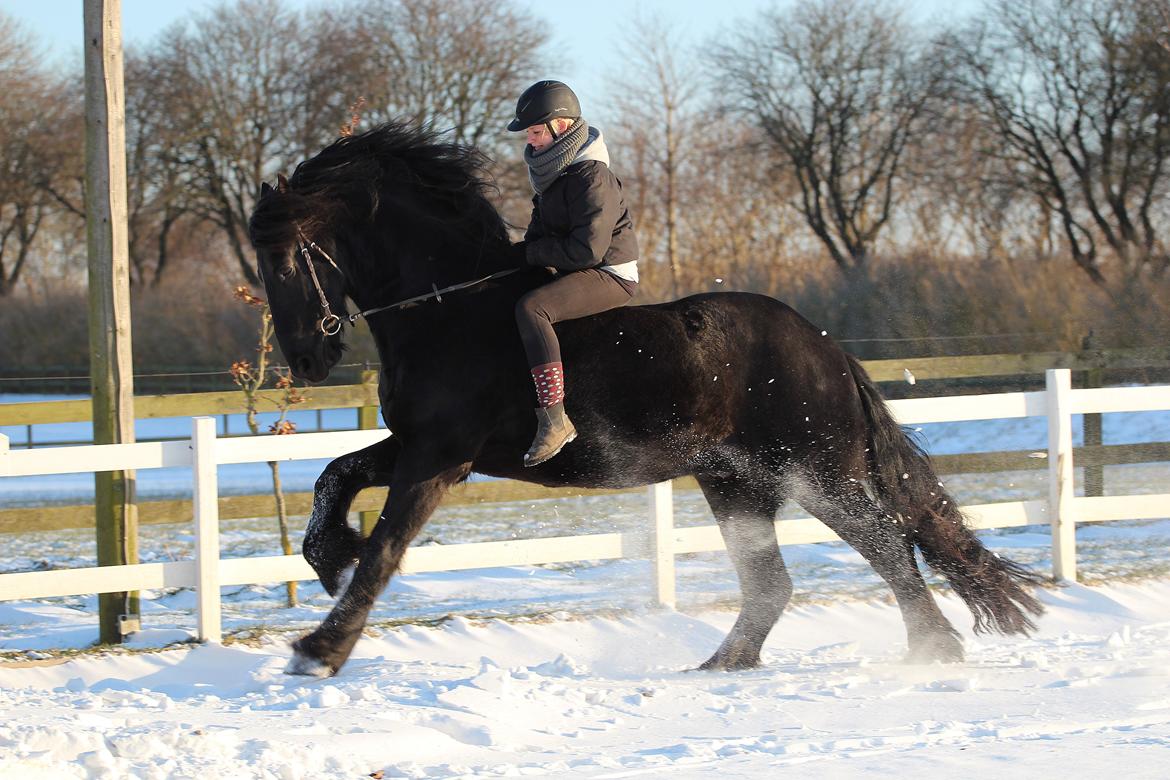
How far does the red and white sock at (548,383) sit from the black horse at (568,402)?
8.6 inches

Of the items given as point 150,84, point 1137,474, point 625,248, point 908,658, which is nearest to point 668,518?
point 908,658

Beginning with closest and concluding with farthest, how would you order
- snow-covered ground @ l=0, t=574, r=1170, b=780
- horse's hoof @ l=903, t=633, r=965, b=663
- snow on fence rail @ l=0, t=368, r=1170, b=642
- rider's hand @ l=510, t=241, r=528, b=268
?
snow-covered ground @ l=0, t=574, r=1170, b=780 → rider's hand @ l=510, t=241, r=528, b=268 → horse's hoof @ l=903, t=633, r=965, b=663 → snow on fence rail @ l=0, t=368, r=1170, b=642

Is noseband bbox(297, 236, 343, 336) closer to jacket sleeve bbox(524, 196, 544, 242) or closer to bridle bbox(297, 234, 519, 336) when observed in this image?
bridle bbox(297, 234, 519, 336)

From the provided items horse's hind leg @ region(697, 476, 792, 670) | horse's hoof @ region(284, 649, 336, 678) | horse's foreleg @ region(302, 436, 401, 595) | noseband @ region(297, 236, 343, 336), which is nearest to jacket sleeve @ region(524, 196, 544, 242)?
noseband @ region(297, 236, 343, 336)

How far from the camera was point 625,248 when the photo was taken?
541cm

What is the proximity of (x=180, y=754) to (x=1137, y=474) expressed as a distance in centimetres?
1212

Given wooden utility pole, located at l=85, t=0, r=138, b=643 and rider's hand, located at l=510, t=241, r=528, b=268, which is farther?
wooden utility pole, located at l=85, t=0, r=138, b=643

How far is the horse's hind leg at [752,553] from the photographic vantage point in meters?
5.95

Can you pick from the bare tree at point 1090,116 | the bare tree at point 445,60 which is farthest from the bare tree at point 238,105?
the bare tree at point 1090,116

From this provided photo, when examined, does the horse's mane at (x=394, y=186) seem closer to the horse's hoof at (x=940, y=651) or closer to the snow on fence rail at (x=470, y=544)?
the snow on fence rail at (x=470, y=544)

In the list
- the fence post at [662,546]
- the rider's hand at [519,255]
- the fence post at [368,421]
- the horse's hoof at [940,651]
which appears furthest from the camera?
the fence post at [368,421]

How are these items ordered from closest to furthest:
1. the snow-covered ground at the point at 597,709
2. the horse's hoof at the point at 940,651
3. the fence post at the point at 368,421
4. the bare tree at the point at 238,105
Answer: the snow-covered ground at the point at 597,709 < the horse's hoof at the point at 940,651 < the fence post at the point at 368,421 < the bare tree at the point at 238,105

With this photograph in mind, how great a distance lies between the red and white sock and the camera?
5043 millimetres

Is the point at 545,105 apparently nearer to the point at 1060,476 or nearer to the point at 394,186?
the point at 394,186
